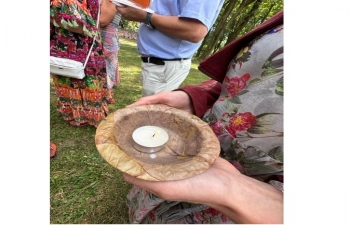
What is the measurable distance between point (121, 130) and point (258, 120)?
1.49ft

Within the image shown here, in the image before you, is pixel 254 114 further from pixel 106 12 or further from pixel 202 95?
pixel 106 12

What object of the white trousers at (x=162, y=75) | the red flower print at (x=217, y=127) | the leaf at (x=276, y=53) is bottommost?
the white trousers at (x=162, y=75)

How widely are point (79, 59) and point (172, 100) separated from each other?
124 centimetres

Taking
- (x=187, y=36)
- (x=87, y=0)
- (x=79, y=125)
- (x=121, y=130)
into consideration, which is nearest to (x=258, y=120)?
(x=121, y=130)

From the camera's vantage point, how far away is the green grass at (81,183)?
4.57 feet

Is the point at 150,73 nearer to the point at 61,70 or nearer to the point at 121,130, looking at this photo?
the point at 61,70

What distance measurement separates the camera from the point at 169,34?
54.8 inches

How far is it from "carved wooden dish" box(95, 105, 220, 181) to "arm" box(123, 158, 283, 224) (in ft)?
0.10

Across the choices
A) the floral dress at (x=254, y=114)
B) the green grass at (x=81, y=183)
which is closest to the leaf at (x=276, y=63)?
the floral dress at (x=254, y=114)

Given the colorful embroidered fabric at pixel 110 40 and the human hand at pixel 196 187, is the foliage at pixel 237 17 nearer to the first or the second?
the colorful embroidered fabric at pixel 110 40

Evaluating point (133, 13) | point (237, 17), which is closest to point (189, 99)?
point (133, 13)

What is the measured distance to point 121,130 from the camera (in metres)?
0.78

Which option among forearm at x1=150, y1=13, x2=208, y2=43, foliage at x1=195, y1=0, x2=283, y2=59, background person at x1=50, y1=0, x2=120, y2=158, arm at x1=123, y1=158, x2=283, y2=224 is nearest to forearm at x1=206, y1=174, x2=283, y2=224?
arm at x1=123, y1=158, x2=283, y2=224

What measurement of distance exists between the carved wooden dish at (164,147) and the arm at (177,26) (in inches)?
24.8
